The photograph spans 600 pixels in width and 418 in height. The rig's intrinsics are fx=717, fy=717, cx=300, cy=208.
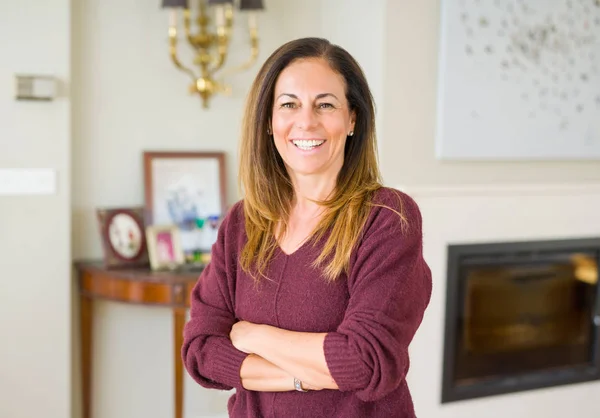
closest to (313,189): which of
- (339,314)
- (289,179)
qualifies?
(289,179)

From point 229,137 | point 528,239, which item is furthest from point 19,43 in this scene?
point 528,239

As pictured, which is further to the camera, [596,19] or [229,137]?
[229,137]

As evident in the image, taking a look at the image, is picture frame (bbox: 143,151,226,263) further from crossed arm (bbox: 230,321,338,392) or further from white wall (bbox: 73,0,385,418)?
crossed arm (bbox: 230,321,338,392)

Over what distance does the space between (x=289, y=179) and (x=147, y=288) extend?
1370 mm

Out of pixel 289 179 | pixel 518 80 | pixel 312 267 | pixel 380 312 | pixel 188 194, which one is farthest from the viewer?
pixel 188 194

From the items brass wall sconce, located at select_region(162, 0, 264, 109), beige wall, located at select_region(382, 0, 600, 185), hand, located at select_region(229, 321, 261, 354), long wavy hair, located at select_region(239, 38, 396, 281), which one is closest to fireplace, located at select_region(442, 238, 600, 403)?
beige wall, located at select_region(382, 0, 600, 185)

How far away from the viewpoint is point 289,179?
1.58 m

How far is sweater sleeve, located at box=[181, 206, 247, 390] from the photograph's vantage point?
143 centimetres

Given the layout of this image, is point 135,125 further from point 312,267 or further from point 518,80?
point 312,267

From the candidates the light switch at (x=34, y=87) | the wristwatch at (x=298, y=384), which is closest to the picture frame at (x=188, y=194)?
the light switch at (x=34, y=87)

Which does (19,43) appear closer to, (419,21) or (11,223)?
(11,223)

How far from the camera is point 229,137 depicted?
10.8ft

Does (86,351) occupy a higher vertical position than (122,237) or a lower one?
lower

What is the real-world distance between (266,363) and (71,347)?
191cm
